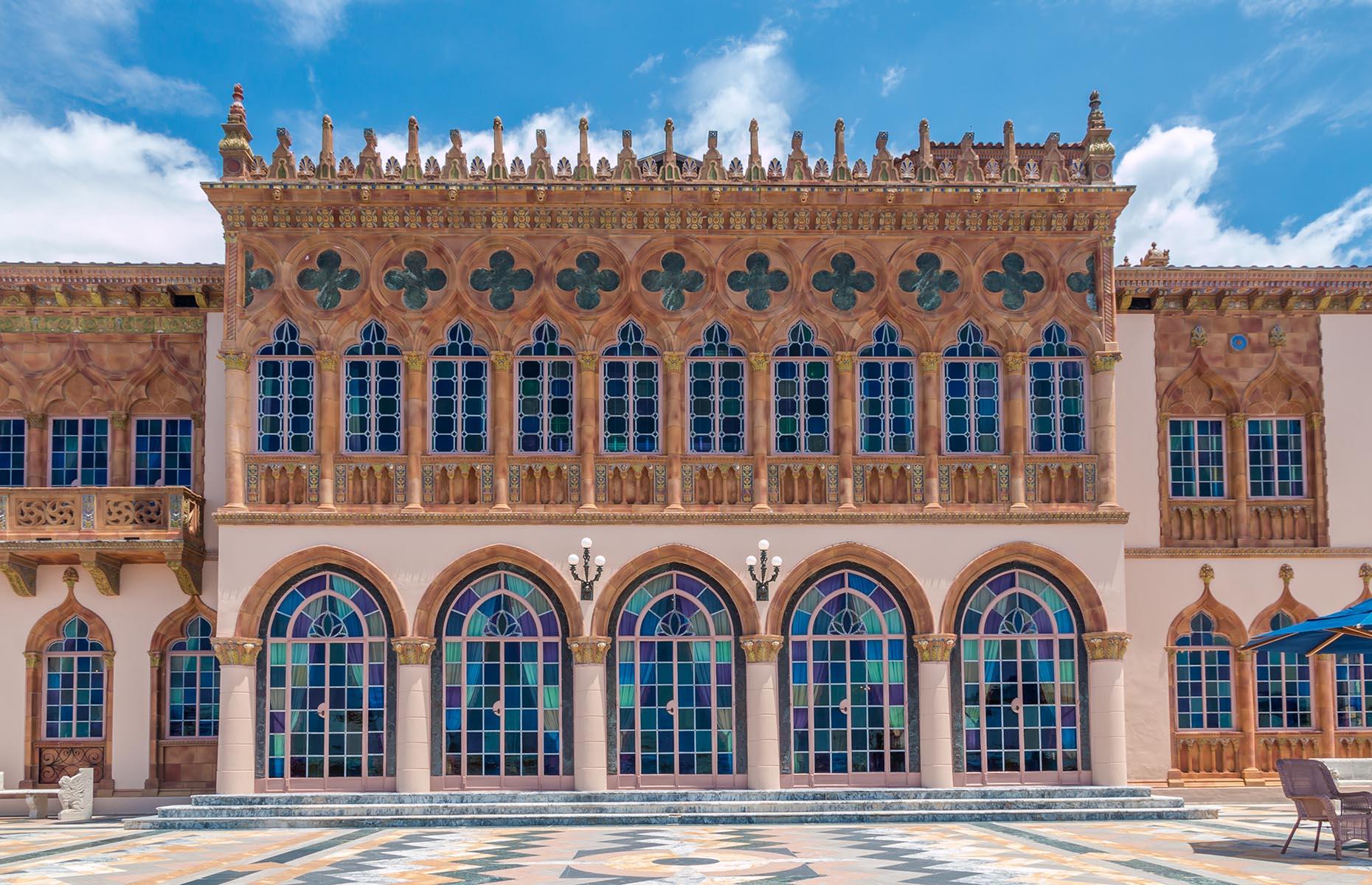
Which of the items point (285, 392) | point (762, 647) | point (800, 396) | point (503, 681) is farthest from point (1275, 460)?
point (285, 392)

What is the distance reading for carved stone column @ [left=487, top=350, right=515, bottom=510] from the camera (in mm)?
21344

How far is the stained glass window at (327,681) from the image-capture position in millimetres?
20906

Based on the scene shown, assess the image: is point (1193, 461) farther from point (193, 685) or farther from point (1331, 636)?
point (193, 685)

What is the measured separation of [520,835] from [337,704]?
14.3ft

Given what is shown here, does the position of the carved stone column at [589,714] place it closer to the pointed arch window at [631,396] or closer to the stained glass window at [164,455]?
the pointed arch window at [631,396]

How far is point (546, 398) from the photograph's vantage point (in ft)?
71.4

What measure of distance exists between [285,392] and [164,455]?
284 cm

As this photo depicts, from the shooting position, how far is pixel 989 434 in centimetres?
2194

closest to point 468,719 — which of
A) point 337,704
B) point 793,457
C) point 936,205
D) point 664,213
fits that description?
point 337,704

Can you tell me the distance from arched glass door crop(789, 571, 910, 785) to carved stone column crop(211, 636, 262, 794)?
8119 millimetres

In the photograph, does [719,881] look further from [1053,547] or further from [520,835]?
[1053,547]

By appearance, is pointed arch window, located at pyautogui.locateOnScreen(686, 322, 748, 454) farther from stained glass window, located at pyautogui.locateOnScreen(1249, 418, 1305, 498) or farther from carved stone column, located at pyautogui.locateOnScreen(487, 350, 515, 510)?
stained glass window, located at pyautogui.locateOnScreen(1249, 418, 1305, 498)

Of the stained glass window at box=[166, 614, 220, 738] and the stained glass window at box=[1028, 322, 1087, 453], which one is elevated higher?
the stained glass window at box=[1028, 322, 1087, 453]

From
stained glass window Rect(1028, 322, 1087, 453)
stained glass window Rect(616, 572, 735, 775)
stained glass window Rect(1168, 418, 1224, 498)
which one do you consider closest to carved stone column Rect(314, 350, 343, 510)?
stained glass window Rect(616, 572, 735, 775)
